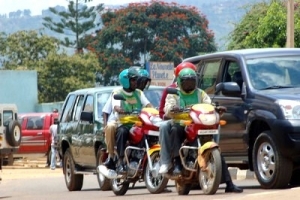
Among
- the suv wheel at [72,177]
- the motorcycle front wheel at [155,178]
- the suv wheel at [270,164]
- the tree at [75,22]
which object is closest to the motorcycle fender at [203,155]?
the suv wheel at [270,164]

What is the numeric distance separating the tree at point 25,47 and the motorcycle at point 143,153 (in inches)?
2086

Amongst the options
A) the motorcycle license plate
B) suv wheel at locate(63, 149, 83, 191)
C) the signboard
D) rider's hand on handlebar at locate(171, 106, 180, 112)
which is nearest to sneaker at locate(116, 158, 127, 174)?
Answer: rider's hand on handlebar at locate(171, 106, 180, 112)

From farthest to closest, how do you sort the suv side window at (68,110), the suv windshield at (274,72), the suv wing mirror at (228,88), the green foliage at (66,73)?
the green foliage at (66,73) → the suv side window at (68,110) → the suv windshield at (274,72) → the suv wing mirror at (228,88)

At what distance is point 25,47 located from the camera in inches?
2751

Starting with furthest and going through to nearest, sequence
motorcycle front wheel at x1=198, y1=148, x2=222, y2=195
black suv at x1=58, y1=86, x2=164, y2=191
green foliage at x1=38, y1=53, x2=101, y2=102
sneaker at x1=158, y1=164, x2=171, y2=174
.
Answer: green foliage at x1=38, y1=53, x2=101, y2=102
black suv at x1=58, y1=86, x2=164, y2=191
sneaker at x1=158, y1=164, x2=171, y2=174
motorcycle front wheel at x1=198, y1=148, x2=222, y2=195

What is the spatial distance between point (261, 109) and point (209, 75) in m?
2.23

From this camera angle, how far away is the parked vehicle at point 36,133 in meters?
36.5

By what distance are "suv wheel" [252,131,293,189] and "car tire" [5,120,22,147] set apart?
518 inches

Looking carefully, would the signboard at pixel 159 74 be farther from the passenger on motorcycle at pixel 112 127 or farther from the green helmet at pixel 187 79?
the green helmet at pixel 187 79

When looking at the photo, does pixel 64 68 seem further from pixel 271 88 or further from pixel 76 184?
pixel 271 88

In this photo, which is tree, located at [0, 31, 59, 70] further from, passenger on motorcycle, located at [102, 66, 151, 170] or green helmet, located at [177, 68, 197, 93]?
green helmet, located at [177, 68, 197, 93]

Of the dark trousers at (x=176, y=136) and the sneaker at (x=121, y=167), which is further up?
the dark trousers at (x=176, y=136)

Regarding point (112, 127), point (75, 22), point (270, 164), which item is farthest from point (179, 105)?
point (75, 22)

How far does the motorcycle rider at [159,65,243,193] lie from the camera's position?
13.9m
